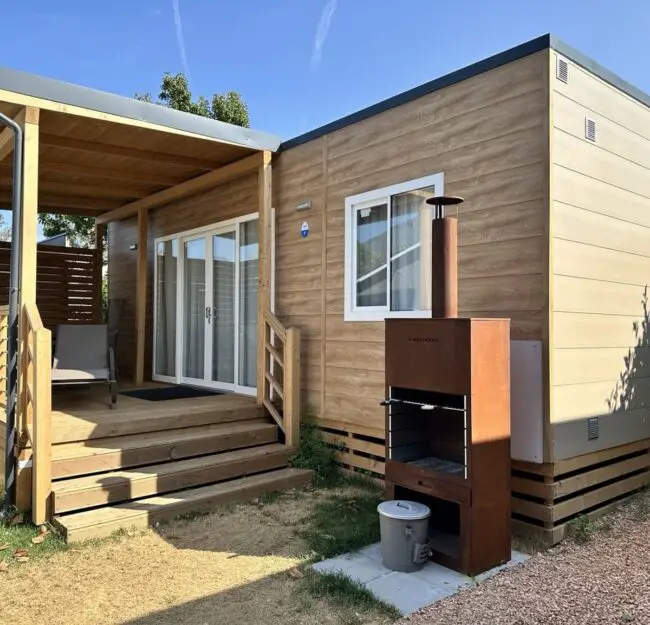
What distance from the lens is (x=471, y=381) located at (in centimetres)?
312

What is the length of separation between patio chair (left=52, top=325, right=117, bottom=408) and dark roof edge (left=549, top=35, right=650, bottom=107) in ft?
15.0

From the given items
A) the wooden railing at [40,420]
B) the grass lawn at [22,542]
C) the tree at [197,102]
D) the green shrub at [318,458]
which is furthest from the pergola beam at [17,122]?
the tree at [197,102]

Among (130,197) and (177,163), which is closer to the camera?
(177,163)

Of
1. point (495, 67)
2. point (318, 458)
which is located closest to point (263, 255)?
point (318, 458)

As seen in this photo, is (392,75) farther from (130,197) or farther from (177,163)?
(177,163)

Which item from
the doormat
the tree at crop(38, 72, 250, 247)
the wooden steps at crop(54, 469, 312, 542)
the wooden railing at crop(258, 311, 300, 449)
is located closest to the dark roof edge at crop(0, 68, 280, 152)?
the wooden railing at crop(258, 311, 300, 449)

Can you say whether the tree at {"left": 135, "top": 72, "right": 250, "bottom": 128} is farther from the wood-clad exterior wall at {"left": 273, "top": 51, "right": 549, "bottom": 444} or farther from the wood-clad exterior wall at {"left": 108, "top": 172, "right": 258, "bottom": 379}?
the wood-clad exterior wall at {"left": 273, "top": 51, "right": 549, "bottom": 444}

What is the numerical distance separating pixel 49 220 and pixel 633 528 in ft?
45.2

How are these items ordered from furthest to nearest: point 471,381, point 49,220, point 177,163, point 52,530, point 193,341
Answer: point 49,220 < point 193,341 < point 177,163 < point 52,530 < point 471,381

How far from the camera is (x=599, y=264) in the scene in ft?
13.2

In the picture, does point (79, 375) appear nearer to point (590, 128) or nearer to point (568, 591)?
point (568, 591)

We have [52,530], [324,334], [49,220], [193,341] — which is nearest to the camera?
[52,530]

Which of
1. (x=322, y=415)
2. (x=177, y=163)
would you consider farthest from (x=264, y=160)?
(x=322, y=415)

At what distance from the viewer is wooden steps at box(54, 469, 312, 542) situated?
365 centimetres
